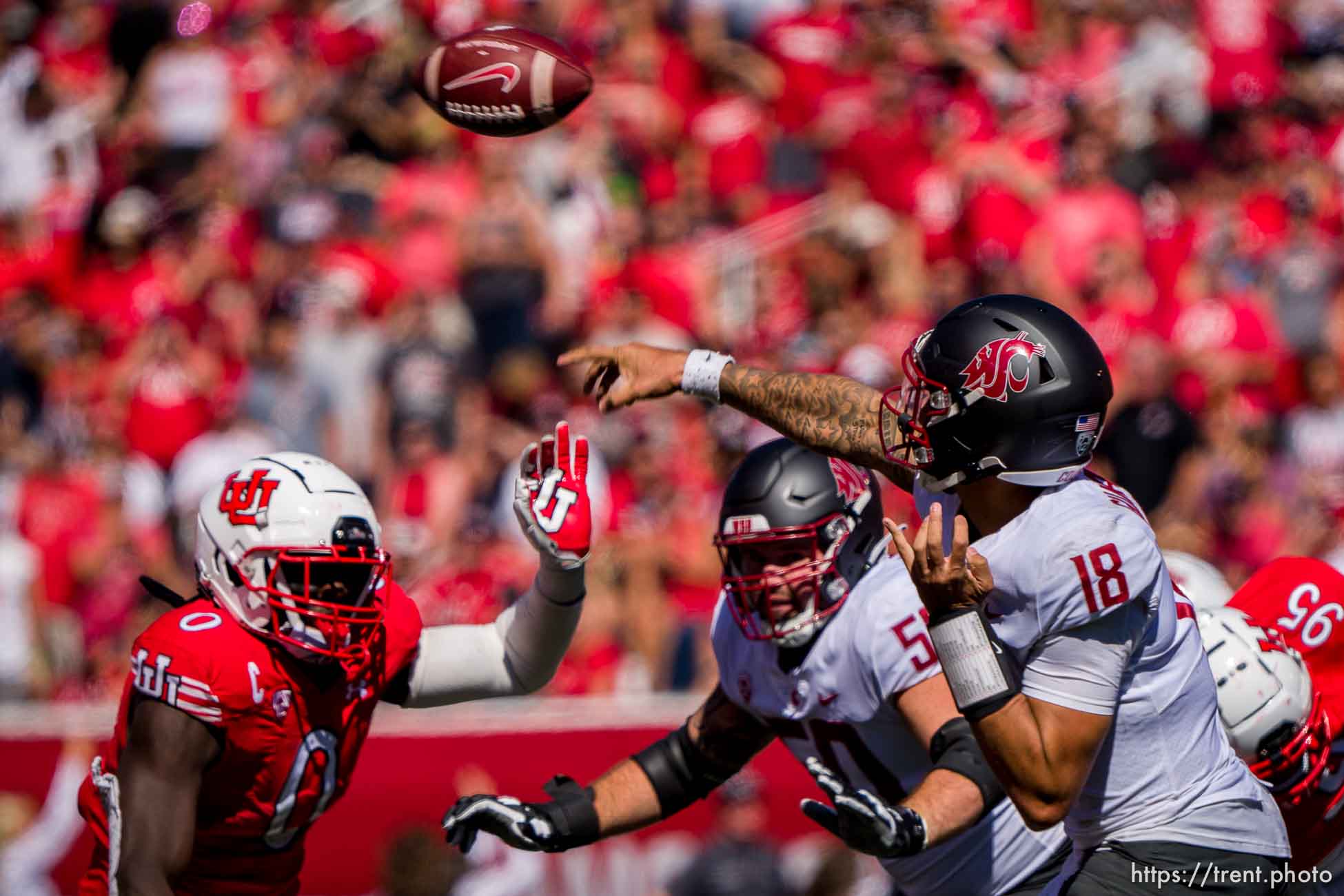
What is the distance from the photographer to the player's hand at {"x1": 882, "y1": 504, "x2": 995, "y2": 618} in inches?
143

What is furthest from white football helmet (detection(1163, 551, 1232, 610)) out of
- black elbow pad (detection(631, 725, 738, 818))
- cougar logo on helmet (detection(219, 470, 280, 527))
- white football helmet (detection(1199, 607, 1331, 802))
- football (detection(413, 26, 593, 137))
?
cougar logo on helmet (detection(219, 470, 280, 527))

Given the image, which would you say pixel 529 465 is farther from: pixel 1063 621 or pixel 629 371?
pixel 1063 621

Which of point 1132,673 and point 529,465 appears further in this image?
point 529,465

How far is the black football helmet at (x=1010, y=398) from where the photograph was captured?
3795 mm

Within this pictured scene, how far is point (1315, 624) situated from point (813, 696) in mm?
1330

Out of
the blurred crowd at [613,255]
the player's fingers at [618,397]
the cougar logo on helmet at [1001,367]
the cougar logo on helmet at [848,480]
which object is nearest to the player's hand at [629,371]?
the player's fingers at [618,397]

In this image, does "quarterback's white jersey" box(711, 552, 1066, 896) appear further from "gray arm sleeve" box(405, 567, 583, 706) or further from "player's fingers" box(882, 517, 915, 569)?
"player's fingers" box(882, 517, 915, 569)

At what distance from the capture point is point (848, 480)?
4.96 meters

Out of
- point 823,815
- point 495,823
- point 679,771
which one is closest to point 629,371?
point 679,771

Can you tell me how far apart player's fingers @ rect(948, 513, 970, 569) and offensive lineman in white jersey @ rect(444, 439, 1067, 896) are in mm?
711

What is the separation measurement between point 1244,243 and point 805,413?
7.09 metres

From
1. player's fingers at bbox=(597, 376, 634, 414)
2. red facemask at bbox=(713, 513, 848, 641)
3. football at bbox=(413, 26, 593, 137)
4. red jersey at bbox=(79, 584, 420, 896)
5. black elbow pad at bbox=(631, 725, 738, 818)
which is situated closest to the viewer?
red jersey at bbox=(79, 584, 420, 896)

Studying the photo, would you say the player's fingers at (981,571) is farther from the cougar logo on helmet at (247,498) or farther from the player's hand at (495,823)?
the cougar logo on helmet at (247,498)

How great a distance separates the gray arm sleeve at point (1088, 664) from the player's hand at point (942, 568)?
0.18 meters
